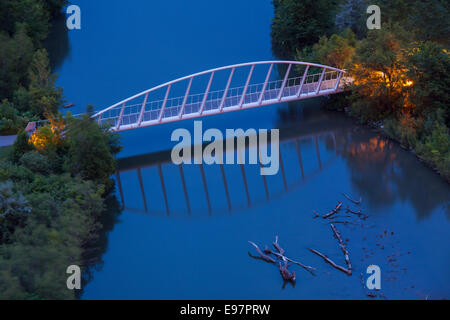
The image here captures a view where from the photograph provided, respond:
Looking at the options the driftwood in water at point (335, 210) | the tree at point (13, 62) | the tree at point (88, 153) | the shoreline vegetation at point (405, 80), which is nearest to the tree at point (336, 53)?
the shoreline vegetation at point (405, 80)

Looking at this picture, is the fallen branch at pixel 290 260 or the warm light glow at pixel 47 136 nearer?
the fallen branch at pixel 290 260

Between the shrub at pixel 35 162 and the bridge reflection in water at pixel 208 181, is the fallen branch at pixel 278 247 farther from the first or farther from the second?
the shrub at pixel 35 162

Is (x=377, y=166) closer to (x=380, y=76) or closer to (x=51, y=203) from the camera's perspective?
(x=380, y=76)

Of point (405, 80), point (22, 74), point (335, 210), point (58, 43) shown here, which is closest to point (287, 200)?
point (335, 210)

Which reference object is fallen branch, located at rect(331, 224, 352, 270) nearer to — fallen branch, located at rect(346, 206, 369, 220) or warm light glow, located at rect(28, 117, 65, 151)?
fallen branch, located at rect(346, 206, 369, 220)

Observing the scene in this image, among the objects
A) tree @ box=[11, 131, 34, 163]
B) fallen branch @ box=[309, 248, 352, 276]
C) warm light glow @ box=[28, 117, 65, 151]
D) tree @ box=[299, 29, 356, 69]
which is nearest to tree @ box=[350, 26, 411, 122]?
tree @ box=[299, 29, 356, 69]

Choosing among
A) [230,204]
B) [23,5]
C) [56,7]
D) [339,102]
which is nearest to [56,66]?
[23,5]
